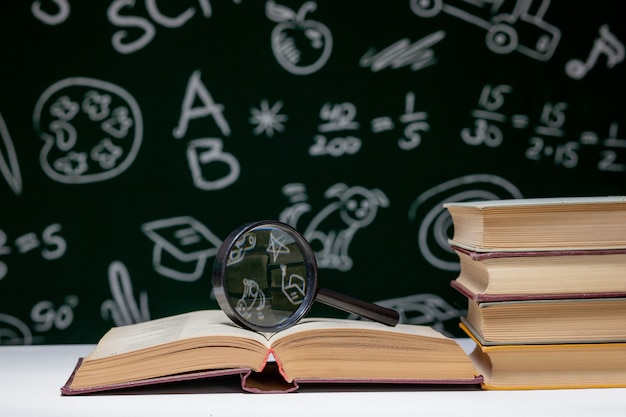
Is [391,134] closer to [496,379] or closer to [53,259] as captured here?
→ [496,379]

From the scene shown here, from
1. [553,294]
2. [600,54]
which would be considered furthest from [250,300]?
[600,54]

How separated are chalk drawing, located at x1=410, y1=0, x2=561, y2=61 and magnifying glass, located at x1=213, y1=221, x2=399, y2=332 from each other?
60 cm

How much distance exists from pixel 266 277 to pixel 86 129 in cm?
55

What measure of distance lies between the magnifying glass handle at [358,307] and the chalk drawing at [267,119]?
1.31 ft

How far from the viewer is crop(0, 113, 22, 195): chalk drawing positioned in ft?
4.74

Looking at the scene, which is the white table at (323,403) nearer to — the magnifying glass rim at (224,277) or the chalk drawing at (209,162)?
the magnifying glass rim at (224,277)

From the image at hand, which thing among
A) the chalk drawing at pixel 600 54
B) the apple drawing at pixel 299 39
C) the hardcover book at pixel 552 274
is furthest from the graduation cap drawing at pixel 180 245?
the chalk drawing at pixel 600 54

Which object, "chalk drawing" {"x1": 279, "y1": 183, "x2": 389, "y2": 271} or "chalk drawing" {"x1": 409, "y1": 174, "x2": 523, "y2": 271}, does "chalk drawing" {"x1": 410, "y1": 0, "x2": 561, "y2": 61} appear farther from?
"chalk drawing" {"x1": 279, "y1": 183, "x2": 389, "y2": 271}

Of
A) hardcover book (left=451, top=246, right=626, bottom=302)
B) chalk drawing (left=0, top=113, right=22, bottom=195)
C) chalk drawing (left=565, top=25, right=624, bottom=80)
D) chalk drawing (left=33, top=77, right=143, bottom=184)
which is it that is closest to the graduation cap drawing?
chalk drawing (left=33, top=77, right=143, bottom=184)

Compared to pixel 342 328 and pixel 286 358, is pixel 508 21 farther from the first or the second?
pixel 286 358

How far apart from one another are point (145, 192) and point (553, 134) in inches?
33.6

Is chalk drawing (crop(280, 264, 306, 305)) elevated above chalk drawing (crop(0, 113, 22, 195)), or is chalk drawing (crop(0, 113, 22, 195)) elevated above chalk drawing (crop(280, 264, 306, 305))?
chalk drawing (crop(0, 113, 22, 195))

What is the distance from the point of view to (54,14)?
145 centimetres

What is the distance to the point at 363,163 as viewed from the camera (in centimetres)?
148
